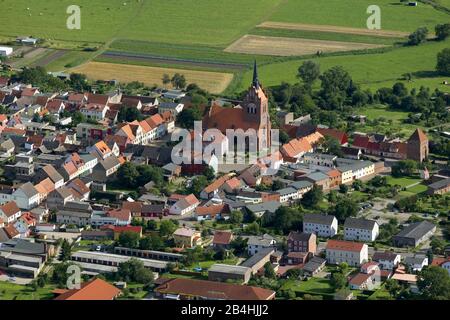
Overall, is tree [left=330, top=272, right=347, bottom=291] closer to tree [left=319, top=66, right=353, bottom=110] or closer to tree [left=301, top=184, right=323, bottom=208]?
tree [left=301, top=184, right=323, bottom=208]

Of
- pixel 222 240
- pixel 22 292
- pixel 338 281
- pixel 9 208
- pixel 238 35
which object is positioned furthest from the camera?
pixel 238 35

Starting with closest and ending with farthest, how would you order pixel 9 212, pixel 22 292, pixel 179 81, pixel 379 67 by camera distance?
pixel 22 292 → pixel 9 212 → pixel 179 81 → pixel 379 67

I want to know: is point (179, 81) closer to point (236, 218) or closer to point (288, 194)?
point (288, 194)

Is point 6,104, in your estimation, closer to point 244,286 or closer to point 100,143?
point 100,143

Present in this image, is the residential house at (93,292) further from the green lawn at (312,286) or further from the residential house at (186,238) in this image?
the green lawn at (312,286)

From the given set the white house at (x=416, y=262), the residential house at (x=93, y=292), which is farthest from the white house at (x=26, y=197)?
the white house at (x=416, y=262)

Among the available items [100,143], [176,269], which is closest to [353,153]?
[100,143]

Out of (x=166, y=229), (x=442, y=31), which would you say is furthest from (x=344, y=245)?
(x=442, y=31)

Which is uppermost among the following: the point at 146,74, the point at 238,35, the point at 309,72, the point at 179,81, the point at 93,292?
the point at 238,35
